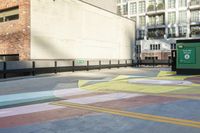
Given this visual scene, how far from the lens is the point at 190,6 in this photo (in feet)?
204

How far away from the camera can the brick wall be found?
22578 mm

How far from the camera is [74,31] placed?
2750cm

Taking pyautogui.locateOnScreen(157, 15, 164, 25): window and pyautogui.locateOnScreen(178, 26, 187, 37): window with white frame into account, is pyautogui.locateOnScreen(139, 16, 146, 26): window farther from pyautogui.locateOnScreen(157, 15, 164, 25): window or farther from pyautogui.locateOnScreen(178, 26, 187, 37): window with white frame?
pyautogui.locateOnScreen(178, 26, 187, 37): window with white frame

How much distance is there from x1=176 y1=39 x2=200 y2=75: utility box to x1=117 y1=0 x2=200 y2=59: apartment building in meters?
41.4

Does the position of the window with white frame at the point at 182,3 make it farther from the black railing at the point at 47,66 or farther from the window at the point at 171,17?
the black railing at the point at 47,66

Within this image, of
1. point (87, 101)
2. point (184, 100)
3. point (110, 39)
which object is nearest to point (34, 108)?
point (87, 101)


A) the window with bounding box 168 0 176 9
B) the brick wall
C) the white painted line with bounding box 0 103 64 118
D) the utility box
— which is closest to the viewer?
the white painted line with bounding box 0 103 64 118

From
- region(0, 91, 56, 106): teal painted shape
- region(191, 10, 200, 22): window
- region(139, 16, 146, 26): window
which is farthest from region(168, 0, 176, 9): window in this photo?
region(0, 91, 56, 106): teal painted shape

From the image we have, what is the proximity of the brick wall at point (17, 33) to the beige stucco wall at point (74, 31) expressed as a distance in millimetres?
484

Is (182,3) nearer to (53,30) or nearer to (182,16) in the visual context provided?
(182,16)

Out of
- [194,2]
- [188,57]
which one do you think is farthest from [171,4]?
[188,57]

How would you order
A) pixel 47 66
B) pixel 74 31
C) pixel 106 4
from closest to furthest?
1. pixel 47 66
2. pixel 74 31
3. pixel 106 4

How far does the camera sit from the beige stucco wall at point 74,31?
77.2ft

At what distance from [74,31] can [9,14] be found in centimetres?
638
